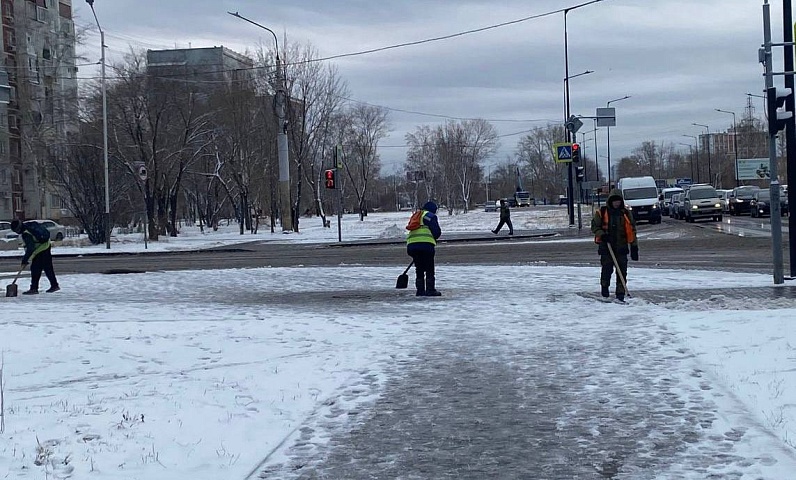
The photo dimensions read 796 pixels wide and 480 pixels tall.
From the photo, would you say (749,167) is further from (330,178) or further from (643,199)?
(330,178)

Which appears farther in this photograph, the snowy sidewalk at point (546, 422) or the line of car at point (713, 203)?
the line of car at point (713, 203)

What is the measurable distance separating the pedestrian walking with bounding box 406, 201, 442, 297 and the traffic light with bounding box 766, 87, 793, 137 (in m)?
5.70

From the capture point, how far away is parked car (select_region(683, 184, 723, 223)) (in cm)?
5421

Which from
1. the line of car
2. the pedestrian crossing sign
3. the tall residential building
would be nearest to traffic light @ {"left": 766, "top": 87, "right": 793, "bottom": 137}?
the pedestrian crossing sign

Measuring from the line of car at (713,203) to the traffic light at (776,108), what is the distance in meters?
32.0

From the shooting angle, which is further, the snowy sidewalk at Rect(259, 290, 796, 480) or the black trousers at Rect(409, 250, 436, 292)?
the black trousers at Rect(409, 250, 436, 292)

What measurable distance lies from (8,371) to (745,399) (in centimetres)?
675

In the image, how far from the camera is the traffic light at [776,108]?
15.1 meters

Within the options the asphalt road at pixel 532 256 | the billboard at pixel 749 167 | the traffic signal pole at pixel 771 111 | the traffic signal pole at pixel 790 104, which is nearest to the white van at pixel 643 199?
the asphalt road at pixel 532 256

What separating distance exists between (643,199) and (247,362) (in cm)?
4609

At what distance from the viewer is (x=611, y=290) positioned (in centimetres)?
1612

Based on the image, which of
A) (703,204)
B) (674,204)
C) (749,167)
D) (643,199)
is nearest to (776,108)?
(643,199)

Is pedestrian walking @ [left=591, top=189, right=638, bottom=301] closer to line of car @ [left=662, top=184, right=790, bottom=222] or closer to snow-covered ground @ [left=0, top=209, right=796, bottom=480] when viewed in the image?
snow-covered ground @ [left=0, top=209, right=796, bottom=480]

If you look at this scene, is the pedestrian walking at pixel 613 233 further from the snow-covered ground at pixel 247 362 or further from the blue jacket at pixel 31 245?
the blue jacket at pixel 31 245
